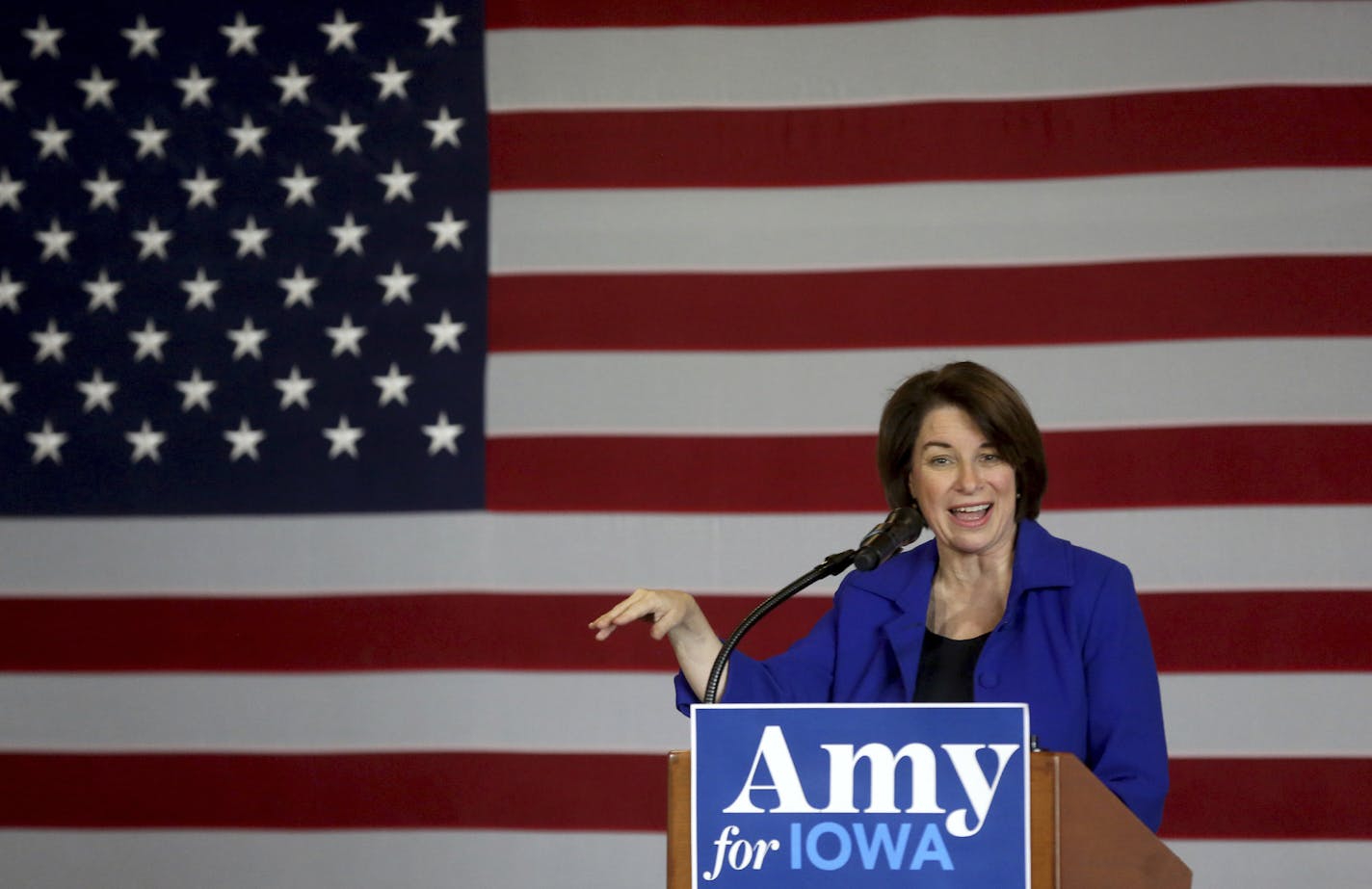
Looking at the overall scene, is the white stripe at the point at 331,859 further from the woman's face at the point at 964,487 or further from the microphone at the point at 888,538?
the microphone at the point at 888,538

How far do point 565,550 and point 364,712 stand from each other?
2.17 feet

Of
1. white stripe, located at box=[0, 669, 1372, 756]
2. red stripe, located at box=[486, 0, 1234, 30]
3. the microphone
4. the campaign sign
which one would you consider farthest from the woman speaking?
red stripe, located at box=[486, 0, 1234, 30]

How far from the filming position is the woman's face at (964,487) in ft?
6.50

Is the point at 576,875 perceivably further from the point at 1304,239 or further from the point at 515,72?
the point at 1304,239

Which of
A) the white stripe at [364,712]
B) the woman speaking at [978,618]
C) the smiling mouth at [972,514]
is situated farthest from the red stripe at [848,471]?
the smiling mouth at [972,514]

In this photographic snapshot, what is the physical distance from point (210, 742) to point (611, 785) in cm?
105

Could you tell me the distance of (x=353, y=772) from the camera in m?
3.46

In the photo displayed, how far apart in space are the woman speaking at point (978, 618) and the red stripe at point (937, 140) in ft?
4.92

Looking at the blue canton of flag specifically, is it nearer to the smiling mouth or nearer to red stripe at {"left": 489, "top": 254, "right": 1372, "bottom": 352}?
red stripe at {"left": 489, "top": 254, "right": 1372, "bottom": 352}

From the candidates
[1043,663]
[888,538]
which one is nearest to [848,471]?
[1043,663]

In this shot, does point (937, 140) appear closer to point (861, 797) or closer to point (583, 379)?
point (583, 379)

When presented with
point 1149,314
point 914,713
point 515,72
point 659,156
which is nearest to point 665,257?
point 659,156

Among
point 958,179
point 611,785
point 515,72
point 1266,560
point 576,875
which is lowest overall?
point 576,875

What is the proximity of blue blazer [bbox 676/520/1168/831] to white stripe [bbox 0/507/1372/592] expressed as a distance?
1323 millimetres
